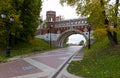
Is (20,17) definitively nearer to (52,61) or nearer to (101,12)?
(52,61)

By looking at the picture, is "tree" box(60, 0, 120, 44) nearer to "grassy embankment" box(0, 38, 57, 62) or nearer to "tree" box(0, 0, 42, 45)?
"grassy embankment" box(0, 38, 57, 62)

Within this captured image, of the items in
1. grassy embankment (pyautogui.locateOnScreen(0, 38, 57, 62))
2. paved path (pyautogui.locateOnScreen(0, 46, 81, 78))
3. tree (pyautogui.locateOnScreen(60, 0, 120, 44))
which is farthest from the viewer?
grassy embankment (pyautogui.locateOnScreen(0, 38, 57, 62))

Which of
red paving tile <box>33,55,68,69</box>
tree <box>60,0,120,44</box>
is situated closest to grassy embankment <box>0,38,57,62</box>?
red paving tile <box>33,55,68,69</box>

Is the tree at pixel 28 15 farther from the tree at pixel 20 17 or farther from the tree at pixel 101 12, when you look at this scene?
the tree at pixel 101 12

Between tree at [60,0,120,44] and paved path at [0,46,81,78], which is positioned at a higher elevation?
tree at [60,0,120,44]

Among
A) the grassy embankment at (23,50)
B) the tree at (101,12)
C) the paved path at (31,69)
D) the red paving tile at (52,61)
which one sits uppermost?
the tree at (101,12)

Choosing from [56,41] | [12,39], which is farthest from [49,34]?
[12,39]

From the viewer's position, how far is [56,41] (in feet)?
237

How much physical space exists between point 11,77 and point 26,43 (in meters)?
34.9

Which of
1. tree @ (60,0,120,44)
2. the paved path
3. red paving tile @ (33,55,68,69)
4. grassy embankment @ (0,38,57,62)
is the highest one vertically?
tree @ (60,0,120,44)

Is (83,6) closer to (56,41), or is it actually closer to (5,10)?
(5,10)

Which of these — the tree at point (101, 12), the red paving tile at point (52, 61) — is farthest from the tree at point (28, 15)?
the tree at point (101, 12)

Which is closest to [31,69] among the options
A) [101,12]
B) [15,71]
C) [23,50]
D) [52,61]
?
[15,71]

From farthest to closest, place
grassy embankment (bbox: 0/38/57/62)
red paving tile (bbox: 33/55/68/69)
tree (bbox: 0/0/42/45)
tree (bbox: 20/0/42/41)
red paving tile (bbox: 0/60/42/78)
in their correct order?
tree (bbox: 20/0/42/41), tree (bbox: 0/0/42/45), grassy embankment (bbox: 0/38/57/62), red paving tile (bbox: 33/55/68/69), red paving tile (bbox: 0/60/42/78)
